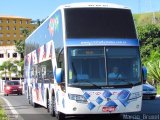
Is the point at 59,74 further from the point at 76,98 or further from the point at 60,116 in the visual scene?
the point at 60,116

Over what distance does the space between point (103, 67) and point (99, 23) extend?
61.2 inches

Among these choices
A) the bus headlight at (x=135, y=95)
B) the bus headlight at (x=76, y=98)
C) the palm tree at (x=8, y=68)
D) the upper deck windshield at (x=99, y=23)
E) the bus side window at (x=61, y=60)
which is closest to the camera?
the bus headlight at (x=76, y=98)

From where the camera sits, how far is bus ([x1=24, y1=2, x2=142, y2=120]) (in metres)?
15.0

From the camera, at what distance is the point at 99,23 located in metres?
16.0

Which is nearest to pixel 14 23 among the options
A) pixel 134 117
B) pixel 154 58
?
pixel 154 58

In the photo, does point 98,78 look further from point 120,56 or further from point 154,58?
point 154,58

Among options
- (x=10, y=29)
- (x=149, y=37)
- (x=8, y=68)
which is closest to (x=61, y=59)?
(x=149, y=37)

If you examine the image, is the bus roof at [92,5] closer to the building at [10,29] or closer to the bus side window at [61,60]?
the bus side window at [61,60]

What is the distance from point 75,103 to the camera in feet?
49.1

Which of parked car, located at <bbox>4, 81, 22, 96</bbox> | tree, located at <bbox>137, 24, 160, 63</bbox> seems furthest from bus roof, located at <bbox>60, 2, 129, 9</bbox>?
tree, located at <bbox>137, 24, 160, 63</bbox>

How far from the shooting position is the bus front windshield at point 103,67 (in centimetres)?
1510

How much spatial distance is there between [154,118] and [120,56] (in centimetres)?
268

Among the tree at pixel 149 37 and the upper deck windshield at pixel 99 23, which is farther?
the tree at pixel 149 37

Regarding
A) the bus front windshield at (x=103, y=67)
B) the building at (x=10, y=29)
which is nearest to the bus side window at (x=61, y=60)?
the bus front windshield at (x=103, y=67)
